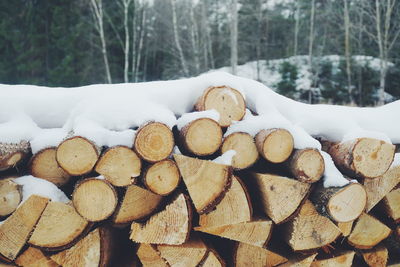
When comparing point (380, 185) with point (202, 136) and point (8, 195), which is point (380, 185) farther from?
point (8, 195)

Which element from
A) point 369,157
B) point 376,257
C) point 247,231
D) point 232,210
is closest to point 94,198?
point 232,210

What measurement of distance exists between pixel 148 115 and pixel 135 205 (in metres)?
0.49

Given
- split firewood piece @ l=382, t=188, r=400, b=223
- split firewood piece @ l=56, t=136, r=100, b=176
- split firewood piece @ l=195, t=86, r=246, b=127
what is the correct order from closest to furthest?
split firewood piece @ l=56, t=136, r=100, b=176
split firewood piece @ l=195, t=86, r=246, b=127
split firewood piece @ l=382, t=188, r=400, b=223

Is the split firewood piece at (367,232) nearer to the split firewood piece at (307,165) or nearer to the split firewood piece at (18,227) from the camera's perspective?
the split firewood piece at (307,165)

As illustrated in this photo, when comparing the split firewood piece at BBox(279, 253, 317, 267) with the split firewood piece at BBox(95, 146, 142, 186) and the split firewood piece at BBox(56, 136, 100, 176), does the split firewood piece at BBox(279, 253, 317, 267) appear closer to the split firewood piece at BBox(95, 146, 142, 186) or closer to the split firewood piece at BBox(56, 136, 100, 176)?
the split firewood piece at BBox(95, 146, 142, 186)

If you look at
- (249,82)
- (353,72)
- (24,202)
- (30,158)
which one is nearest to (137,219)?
(24,202)

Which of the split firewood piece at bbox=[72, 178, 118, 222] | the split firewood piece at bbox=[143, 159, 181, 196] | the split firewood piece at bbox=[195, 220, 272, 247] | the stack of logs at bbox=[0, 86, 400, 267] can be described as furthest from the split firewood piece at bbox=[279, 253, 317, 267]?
the split firewood piece at bbox=[72, 178, 118, 222]

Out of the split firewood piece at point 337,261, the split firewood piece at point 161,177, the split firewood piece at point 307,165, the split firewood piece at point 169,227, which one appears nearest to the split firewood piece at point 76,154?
the split firewood piece at point 161,177

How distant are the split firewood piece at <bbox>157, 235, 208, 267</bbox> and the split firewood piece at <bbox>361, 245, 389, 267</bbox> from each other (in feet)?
3.55

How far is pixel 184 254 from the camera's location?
1758 mm

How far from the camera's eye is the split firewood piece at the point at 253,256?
187cm

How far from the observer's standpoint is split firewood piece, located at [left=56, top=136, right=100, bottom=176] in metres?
1.68

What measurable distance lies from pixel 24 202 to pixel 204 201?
928mm

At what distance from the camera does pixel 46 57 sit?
1412 cm
